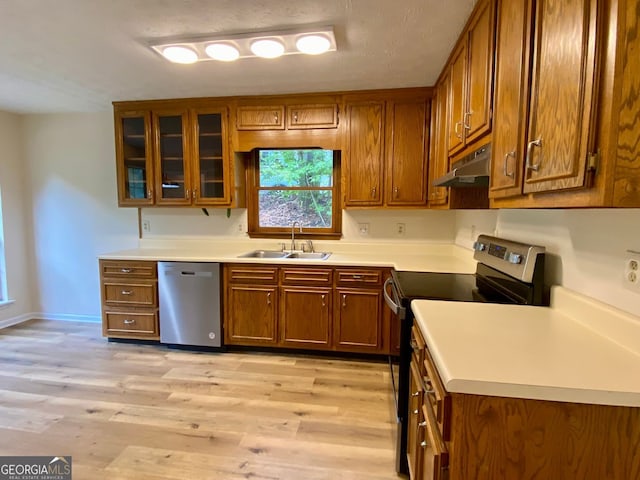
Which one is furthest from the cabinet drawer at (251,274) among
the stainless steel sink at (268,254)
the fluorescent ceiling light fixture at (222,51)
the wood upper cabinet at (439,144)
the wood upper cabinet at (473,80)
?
the wood upper cabinet at (473,80)

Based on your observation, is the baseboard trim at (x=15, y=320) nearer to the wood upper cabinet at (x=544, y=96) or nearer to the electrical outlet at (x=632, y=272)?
the wood upper cabinet at (x=544, y=96)

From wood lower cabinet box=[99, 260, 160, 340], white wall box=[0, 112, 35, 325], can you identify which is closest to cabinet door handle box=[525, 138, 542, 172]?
wood lower cabinet box=[99, 260, 160, 340]

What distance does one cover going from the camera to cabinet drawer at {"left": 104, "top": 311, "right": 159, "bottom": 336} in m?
3.06

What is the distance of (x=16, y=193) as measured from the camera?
3.69 m

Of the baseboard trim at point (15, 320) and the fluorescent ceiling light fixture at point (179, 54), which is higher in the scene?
the fluorescent ceiling light fixture at point (179, 54)

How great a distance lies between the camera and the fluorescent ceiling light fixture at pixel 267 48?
1944 mm

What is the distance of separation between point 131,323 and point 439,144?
3.18 metres

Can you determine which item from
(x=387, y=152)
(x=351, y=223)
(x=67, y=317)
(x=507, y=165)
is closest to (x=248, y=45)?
(x=387, y=152)

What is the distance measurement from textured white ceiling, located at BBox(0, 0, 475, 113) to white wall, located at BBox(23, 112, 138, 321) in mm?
543

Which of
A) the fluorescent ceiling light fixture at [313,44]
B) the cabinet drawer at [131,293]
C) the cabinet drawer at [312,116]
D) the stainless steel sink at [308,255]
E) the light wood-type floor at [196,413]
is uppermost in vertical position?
the fluorescent ceiling light fixture at [313,44]

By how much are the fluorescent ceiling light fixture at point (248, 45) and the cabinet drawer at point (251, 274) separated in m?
1.62

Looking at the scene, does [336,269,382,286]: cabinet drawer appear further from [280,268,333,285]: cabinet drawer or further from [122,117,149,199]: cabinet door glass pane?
[122,117,149,199]: cabinet door glass pane

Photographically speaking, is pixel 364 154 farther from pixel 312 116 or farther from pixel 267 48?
pixel 267 48

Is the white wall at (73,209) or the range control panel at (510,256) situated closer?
the range control panel at (510,256)
